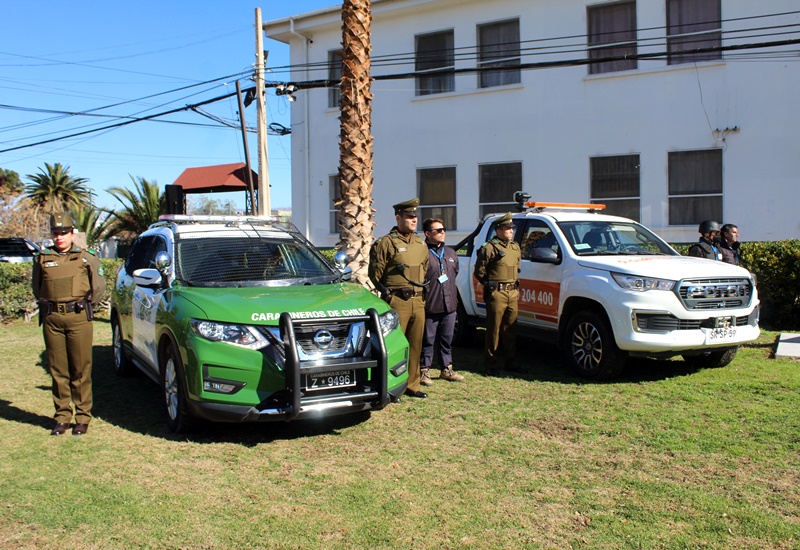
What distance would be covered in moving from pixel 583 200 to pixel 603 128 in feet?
5.30

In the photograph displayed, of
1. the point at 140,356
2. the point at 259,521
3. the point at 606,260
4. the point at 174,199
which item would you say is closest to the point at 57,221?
the point at 140,356

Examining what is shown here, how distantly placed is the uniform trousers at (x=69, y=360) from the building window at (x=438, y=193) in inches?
479

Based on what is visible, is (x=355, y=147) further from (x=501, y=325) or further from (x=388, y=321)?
(x=388, y=321)

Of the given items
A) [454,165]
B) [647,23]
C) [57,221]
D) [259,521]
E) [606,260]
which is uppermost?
[647,23]

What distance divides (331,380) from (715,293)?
409cm

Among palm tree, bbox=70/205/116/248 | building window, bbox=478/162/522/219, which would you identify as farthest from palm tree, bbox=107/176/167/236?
building window, bbox=478/162/522/219

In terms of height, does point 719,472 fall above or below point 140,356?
below

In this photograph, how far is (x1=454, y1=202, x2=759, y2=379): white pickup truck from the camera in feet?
22.7

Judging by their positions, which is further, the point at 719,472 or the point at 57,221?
the point at 57,221

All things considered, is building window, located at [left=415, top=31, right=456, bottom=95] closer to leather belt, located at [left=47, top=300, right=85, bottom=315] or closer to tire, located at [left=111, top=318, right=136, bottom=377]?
tire, located at [left=111, top=318, right=136, bottom=377]

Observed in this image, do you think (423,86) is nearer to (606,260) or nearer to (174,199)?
(174,199)

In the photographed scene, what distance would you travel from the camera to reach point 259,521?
413 centimetres

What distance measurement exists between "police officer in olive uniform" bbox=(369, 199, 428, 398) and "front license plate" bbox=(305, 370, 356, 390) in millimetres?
1400

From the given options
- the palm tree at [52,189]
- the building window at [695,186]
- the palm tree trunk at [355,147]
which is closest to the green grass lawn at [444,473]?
the palm tree trunk at [355,147]
